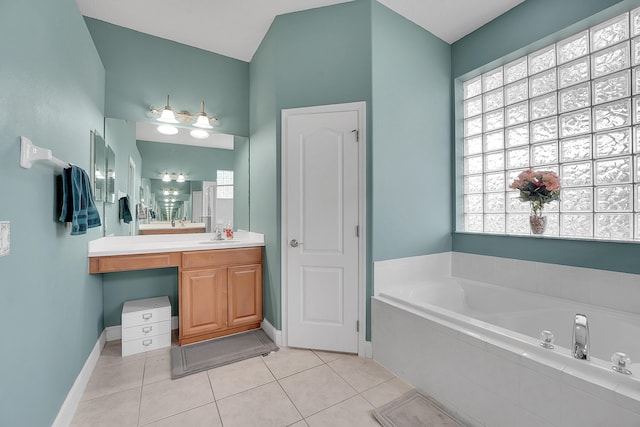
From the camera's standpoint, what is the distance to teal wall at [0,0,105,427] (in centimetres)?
104

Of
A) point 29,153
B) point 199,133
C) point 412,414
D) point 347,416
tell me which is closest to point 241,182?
point 199,133

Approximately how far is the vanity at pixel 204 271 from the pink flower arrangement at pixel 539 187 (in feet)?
7.27

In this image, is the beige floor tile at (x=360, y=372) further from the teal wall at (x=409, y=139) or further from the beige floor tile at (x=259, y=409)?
the teal wall at (x=409, y=139)

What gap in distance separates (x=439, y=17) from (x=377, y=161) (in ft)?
4.72

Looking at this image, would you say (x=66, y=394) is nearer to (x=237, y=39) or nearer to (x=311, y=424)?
(x=311, y=424)

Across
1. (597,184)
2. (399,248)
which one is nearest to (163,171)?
(399,248)

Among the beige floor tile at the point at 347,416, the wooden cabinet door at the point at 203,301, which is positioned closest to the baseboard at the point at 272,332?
the wooden cabinet door at the point at 203,301

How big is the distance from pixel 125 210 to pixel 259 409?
2103mm

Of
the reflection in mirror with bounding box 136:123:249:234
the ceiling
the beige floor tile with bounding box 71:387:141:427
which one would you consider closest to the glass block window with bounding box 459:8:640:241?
the ceiling

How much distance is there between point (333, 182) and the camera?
7.48 ft

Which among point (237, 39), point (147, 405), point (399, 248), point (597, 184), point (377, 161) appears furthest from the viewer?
point (237, 39)

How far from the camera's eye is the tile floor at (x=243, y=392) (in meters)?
1.55

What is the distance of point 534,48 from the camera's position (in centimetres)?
222

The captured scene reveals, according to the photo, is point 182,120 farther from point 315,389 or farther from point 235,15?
point 315,389
